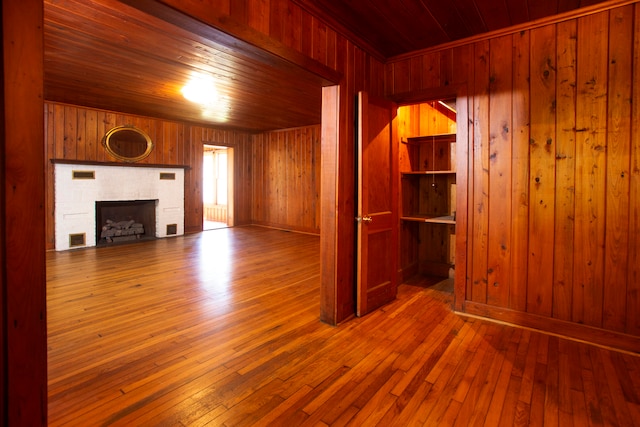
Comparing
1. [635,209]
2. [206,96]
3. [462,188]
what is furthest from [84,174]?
[635,209]

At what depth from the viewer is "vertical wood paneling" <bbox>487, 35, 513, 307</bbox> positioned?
2900 millimetres

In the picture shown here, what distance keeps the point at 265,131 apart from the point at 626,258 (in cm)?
761

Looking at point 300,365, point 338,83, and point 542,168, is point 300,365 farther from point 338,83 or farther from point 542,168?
point 542,168

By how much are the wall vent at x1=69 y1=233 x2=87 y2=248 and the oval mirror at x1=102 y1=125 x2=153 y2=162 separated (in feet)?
5.17

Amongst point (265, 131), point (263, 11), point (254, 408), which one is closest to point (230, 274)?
point (254, 408)

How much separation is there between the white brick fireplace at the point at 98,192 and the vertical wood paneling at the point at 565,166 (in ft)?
22.0

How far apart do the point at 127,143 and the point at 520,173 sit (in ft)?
23.7

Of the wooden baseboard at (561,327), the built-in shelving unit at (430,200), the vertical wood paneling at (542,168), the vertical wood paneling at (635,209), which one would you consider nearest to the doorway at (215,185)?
the built-in shelving unit at (430,200)

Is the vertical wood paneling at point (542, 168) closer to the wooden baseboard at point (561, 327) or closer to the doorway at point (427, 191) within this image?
the wooden baseboard at point (561, 327)

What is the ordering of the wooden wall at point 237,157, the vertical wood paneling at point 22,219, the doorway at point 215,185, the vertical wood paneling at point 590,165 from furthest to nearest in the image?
1. the doorway at point 215,185
2. the wooden wall at point 237,157
3. the vertical wood paneling at point 590,165
4. the vertical wood paneling at point 22,219

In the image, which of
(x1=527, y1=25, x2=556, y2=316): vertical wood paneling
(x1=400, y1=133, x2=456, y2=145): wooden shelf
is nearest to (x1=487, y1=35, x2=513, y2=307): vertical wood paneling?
(x1=527, y1=25, x2=556, y2=316): vertical wood paneling

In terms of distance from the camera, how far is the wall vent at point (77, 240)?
19.1 feet

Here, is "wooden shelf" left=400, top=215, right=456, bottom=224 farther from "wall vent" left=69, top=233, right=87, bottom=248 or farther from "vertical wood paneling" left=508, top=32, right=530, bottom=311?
"wall vent" left=69, top=233, right=87, bottom=248

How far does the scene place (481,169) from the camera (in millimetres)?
3035
